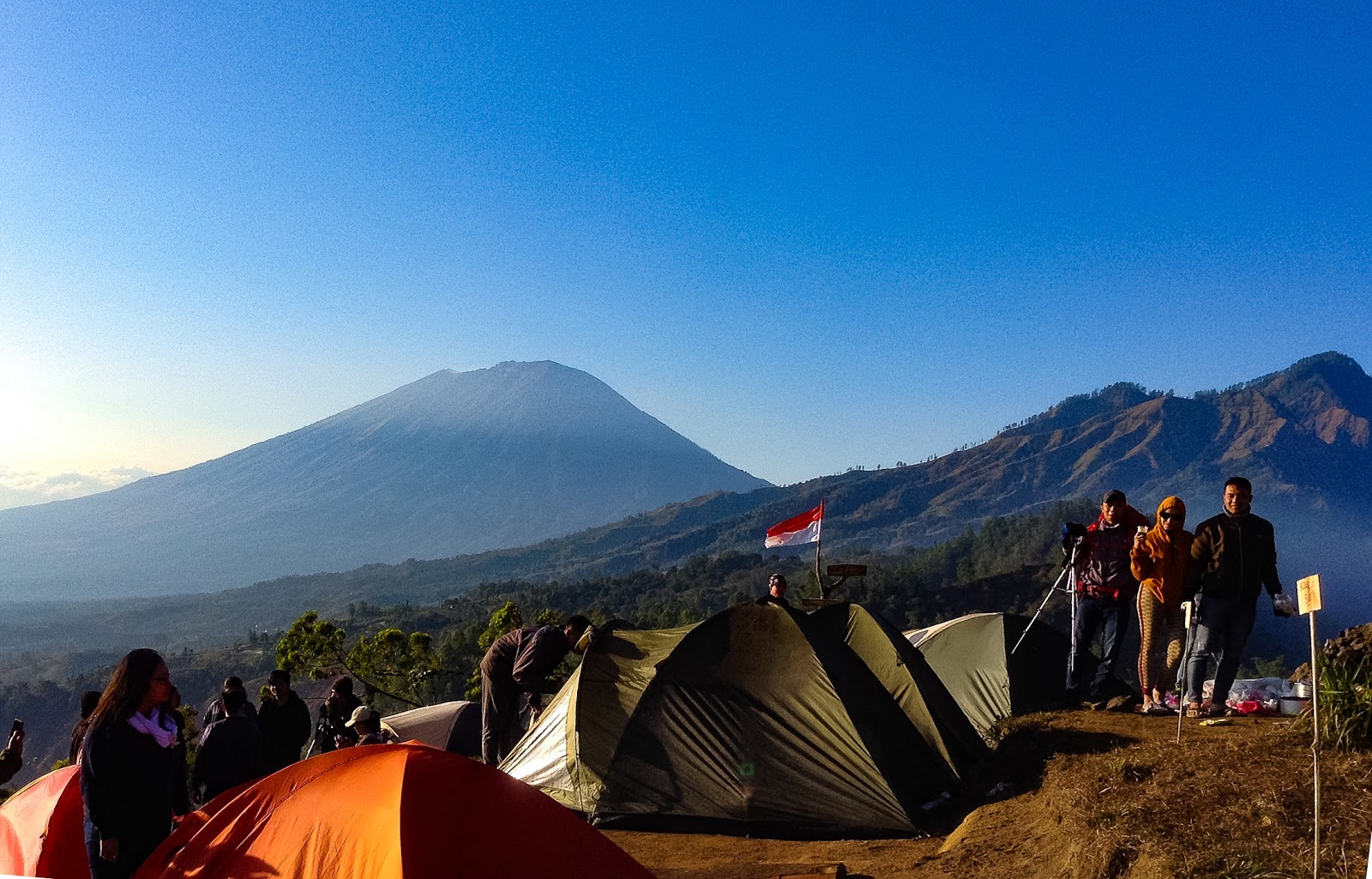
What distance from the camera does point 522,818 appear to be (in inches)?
185

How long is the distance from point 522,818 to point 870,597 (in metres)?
49.2

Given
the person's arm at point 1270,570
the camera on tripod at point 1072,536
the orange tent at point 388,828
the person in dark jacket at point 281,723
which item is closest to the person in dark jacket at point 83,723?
the person in dark jacket at point 281,723

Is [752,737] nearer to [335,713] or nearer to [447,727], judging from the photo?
[335,713]

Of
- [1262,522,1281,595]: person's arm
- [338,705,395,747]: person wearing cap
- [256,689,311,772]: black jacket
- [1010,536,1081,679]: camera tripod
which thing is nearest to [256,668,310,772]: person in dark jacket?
[256,689,311,772]: black jacket

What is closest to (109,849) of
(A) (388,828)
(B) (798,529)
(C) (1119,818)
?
(A) (388,828)

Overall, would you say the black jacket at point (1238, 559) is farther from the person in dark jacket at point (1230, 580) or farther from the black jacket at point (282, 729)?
the black jacket at point (282, 729)

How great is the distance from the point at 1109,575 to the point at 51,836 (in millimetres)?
7928

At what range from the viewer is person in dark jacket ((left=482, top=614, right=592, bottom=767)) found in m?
9.14

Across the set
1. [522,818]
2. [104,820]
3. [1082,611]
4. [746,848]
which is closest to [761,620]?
[746,848]

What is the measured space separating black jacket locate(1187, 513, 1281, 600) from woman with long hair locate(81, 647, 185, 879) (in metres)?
6.79

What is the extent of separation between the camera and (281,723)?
8680mm

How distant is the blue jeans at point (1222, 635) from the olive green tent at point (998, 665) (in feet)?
7.49

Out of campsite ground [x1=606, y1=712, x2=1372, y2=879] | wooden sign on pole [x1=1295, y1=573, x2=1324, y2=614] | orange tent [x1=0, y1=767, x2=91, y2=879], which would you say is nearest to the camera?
wooden sign on pole [x1=1295, y1=573, x2=1324, y2=614]

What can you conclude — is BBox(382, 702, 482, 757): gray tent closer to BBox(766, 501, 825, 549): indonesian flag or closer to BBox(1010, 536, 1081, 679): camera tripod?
BBox(766, 501, 825, 549): indonesian flag
